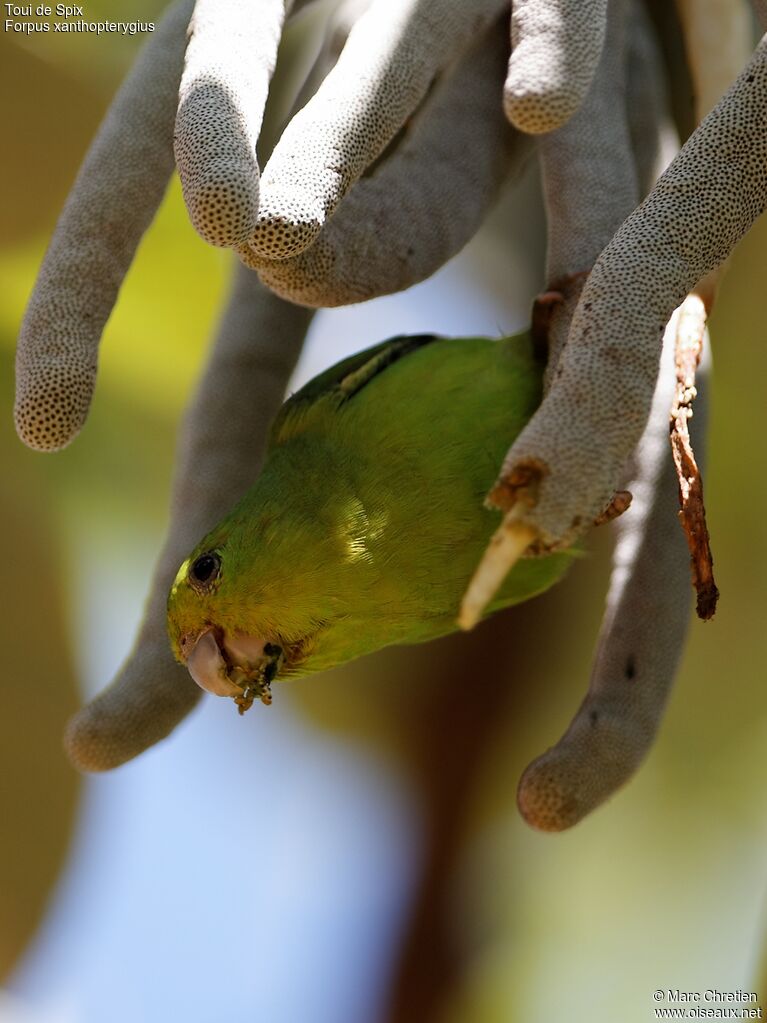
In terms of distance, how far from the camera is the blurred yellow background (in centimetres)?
168

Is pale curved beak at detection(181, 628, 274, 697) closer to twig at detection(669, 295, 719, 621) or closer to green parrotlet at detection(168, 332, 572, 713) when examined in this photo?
green parrotlet at detection(168, 332, 572, 713)

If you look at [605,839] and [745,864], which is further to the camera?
[605,839]

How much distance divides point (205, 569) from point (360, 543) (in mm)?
137

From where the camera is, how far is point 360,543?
91 centimetres

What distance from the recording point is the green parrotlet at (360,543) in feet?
2.99

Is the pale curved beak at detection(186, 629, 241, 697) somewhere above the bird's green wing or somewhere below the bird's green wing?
below

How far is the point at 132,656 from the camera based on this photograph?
41.6 inches

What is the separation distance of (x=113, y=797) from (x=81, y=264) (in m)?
1.32

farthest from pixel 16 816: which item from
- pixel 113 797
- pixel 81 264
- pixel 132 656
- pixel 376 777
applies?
pixel 81 264

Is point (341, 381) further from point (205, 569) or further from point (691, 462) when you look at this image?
point (691, 462)

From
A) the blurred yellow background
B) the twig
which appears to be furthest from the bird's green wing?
the blurred yellow background

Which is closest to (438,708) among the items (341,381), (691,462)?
(341,381)

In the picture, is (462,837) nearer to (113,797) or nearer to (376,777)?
(376,777)

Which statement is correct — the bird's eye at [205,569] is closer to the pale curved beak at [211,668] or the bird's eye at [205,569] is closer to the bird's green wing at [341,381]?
the pale curved beak at [211,668]
